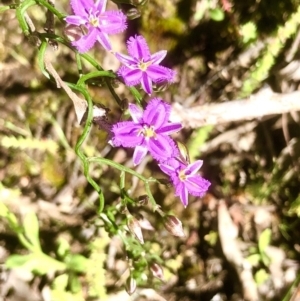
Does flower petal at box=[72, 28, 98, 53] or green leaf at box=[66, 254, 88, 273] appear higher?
flower petal at box=[72, 28, 98, 53]

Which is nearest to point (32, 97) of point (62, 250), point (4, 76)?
point (4, 76)

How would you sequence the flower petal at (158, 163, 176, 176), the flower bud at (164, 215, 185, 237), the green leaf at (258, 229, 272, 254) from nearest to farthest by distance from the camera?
the flower petal at (158, 163, 176, 176), the flower bud at (164, 215, 185, 237), the green leaf at (258, 229, 272, 254)

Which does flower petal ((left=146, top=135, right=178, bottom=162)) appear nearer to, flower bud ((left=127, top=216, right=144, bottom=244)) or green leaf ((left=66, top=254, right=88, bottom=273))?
flower bud ((left=127, top=216, right=144, bottom=244))

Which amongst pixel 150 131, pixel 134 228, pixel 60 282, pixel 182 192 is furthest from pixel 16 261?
pixel 150 131

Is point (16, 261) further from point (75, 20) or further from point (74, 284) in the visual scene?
point (75, 20)

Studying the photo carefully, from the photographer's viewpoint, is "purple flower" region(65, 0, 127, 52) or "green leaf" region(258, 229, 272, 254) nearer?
"purple flower" region(65, 0, 127, 52)

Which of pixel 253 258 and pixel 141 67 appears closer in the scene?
pixel 141 67

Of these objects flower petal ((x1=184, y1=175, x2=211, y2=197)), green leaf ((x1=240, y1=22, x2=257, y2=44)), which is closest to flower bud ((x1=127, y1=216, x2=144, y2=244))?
flower petal ((x1=184, y1=175, x2=211, y2=197))

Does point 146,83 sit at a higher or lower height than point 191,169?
higher
